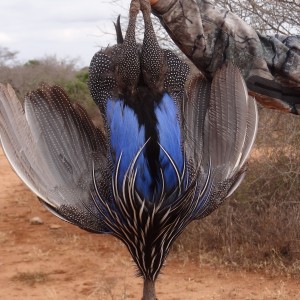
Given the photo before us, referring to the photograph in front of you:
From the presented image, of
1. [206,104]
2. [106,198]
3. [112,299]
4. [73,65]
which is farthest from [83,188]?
[73,65]

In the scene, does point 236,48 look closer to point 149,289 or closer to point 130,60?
point 130,60

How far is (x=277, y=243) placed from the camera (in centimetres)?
690

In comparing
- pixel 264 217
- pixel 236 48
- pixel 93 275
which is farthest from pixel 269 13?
pixel 236 48

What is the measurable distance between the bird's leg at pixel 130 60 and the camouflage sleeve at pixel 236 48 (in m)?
0.18

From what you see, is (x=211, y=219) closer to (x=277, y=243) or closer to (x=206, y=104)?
(x=277, y=243)

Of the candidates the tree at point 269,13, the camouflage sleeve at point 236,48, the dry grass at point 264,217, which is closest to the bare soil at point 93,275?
the dry grass at point 264,217

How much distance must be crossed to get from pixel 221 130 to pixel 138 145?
12.1 inches

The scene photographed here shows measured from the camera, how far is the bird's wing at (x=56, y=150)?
1587mm

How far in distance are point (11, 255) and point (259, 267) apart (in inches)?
116

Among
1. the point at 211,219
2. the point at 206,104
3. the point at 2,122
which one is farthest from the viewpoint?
the point at 211,219

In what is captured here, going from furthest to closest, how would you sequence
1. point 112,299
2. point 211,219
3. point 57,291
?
point 211,219 < point 57,291 < point 112,299

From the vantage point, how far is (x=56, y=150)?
66.1 inches

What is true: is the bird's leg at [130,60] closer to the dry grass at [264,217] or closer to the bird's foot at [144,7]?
the bird's foot at [144,7]

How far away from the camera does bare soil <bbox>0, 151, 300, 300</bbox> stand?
645 cm
